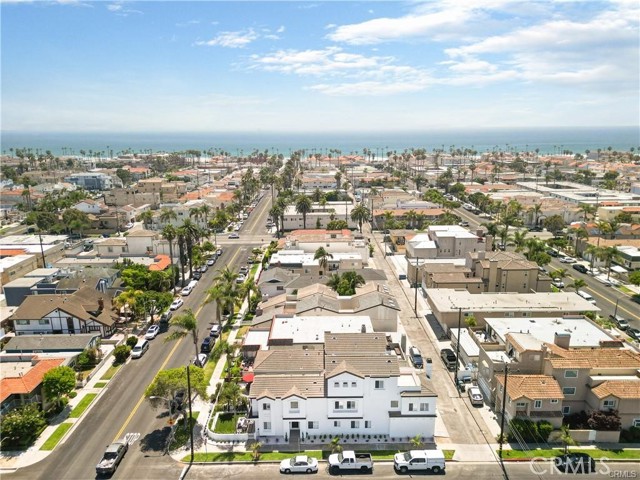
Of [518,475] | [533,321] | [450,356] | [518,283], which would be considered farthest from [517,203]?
[518,475]

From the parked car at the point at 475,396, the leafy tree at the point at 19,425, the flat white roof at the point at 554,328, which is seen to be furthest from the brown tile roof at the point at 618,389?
the leafy tree at the point at 19,425

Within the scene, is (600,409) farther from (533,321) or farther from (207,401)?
(207,401)

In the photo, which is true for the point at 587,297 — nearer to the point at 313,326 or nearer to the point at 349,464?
the point at 313,326

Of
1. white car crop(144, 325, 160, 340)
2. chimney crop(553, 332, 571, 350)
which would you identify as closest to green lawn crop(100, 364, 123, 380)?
white car crop(144, 325, 160, 340)

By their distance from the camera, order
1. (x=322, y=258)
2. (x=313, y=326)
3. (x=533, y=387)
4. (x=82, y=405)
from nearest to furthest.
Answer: (x=533, y=387) → (x=82, y=405) → (x=313, y=326) → (x=322, y=258)

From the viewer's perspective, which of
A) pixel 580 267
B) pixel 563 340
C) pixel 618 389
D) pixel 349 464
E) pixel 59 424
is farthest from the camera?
pixel 580 267

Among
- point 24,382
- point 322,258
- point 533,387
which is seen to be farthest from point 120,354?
point 533,387
